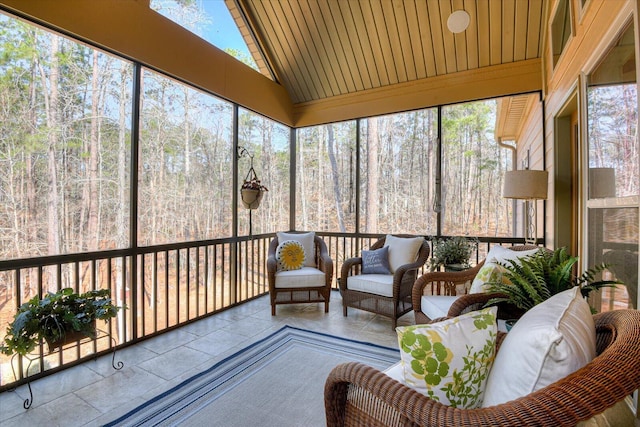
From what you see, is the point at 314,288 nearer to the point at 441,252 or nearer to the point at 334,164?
the point at 441,252

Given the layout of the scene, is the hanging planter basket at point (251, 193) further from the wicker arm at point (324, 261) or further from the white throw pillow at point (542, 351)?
the white throw pillow at point (542, 351)

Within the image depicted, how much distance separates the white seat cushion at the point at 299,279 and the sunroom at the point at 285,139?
74cm

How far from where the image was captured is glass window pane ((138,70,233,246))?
304 cm

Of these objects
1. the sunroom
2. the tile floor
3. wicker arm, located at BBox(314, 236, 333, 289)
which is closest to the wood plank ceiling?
the sunroom

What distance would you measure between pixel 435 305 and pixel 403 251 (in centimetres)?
123

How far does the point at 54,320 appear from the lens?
78.8 inches

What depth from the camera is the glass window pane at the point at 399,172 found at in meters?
4.21

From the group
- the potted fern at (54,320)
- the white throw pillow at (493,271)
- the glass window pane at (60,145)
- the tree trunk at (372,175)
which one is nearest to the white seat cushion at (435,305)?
the white throw pillow at (493,271)

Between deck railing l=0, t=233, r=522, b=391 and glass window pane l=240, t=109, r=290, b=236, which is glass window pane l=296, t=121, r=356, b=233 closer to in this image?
glass window pane l=240, t=109, r=290, b=236

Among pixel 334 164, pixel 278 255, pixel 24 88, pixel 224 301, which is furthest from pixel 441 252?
pixel 24 88

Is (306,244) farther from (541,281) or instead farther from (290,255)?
(541,281)

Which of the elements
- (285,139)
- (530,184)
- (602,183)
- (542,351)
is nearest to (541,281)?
(542,351)

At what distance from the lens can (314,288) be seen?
11.8 feet

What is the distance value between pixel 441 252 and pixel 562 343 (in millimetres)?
2842
